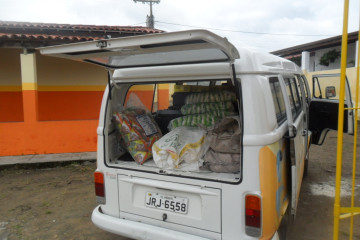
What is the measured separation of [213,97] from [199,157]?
0.67 metres

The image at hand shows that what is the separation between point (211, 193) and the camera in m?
2.09

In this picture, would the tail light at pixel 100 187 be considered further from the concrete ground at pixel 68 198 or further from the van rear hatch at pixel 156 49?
the van rear hatch at pixel 156 49

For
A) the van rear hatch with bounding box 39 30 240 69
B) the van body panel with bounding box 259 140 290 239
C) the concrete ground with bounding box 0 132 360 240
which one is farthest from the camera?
the concrete ground with bounding box 0 132 360 240

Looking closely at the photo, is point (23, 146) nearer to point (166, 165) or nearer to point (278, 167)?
point (166, 165)

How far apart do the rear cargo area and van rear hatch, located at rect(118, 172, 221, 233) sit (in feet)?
0.32

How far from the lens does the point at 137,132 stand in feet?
8.87

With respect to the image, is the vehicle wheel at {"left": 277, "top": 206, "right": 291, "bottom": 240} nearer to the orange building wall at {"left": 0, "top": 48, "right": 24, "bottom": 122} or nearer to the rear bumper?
the rear bumper

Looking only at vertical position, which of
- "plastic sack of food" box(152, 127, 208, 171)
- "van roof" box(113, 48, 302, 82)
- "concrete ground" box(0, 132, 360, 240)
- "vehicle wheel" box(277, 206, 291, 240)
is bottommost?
"concrete ground" box(0, 132, 360, 240)

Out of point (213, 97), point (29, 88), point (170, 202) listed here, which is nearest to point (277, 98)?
point (213, 97)

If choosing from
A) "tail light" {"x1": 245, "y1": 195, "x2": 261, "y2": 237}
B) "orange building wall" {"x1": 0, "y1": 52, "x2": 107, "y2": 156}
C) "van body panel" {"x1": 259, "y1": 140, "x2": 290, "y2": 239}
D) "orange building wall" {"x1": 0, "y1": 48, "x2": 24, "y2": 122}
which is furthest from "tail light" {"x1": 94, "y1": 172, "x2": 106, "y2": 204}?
"orange building wall" {"x1": 0, "y1": 48, "x2": 24, "y2": 122}

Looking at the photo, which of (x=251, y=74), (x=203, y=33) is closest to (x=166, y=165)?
(x=251, y=74)

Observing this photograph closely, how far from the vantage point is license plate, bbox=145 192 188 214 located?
222 cm

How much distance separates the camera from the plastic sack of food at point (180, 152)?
2.38 meters

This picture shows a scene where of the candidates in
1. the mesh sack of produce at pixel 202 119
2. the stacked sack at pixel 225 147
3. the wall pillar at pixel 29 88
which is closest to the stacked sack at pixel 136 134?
the mesh sack of produce at pixel 202 119
